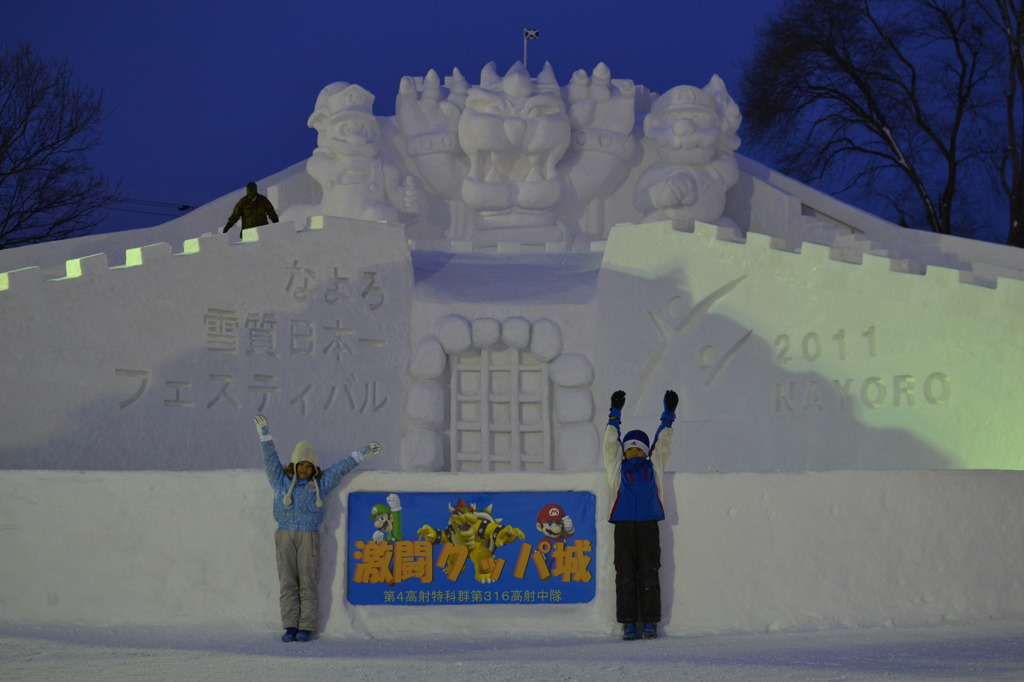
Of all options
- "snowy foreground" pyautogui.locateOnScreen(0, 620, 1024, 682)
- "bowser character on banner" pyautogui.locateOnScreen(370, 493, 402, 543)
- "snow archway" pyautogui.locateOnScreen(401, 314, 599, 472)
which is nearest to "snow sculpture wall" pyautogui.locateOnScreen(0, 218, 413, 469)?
"snow archway" pyautogui.locateOnScreen(401, 314, 599, 472)

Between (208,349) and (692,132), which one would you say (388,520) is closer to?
(208,349)

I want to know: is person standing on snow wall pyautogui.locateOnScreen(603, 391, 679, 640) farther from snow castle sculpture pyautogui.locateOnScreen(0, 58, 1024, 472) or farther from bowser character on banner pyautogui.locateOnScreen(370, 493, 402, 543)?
→ snow castle sculpture pyautogui.locateOnScreen(0, 58, 1024, 472)

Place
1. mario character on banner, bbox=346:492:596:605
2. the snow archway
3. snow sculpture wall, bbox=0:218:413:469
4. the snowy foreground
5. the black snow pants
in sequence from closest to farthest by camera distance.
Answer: the snowy foreground
the black snow pants
mario character on banner, bbox=346:492:596:605
snow sculpture wall, bbox=0:218:413:469
the snow archway

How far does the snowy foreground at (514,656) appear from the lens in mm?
5590

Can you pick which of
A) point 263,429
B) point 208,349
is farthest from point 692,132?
point 263,429

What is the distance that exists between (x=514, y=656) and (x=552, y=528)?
87 centimetres

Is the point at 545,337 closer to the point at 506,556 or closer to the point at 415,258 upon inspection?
the point at 415,258

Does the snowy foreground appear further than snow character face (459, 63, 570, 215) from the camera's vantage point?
No

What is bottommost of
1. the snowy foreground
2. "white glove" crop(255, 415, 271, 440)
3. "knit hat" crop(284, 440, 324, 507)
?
the snowy foreground

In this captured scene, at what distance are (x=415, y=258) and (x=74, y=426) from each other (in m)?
4.86

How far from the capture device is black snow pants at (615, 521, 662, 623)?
6.61m

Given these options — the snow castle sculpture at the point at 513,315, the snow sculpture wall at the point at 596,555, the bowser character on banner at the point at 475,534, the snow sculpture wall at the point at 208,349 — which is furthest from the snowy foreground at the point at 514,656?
the snow sculpture wall at the point at 208,349

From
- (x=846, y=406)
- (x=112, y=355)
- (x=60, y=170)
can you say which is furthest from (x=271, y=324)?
(x=60, y=170)

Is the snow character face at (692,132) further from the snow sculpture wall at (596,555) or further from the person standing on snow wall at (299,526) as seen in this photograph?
the person standing on snow wall at (299,526)
